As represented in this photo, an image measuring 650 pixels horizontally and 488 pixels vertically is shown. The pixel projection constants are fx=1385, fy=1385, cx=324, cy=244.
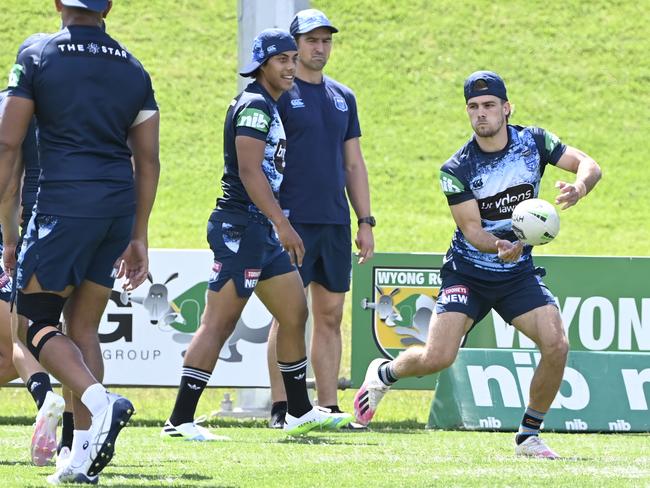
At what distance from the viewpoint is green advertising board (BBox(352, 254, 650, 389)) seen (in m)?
10.5

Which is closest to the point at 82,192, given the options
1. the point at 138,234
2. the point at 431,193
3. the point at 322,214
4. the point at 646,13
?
the point at 138,234

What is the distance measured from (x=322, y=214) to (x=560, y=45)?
21652mm

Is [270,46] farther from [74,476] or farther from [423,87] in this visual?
[423,87]

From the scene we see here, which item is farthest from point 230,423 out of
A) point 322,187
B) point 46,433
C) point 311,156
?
point 46,433

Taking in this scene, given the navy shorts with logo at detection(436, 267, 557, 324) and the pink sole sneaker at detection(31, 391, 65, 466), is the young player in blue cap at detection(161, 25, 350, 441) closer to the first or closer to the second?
the navy shorts with logo at detection(436, 267, 557, 324)

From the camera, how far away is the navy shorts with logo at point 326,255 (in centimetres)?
902

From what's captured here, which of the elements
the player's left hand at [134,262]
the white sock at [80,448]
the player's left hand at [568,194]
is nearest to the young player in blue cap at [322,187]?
the player's left hand at [568,194]

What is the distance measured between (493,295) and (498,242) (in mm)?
413

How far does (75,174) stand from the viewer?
573 centimetres

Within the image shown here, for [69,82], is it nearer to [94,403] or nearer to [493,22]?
[94,403]

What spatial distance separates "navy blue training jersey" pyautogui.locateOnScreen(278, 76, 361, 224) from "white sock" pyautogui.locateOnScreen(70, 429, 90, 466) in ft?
11.4

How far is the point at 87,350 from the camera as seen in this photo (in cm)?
602

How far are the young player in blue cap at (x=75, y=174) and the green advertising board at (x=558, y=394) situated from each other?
13.4ft

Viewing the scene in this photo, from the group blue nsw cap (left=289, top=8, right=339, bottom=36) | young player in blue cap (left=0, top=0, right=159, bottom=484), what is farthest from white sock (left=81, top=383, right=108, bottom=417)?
blue nsw cap (left=289, top=8, right=339, bottom=36)
